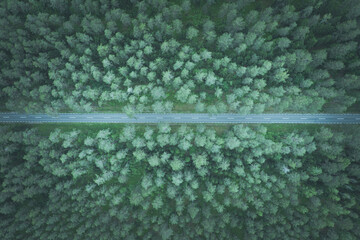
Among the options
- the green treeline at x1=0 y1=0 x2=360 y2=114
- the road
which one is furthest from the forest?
the road

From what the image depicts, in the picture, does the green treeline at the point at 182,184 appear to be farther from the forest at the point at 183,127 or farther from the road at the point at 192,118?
the road at the point at 192,118

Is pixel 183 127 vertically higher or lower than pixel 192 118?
lower

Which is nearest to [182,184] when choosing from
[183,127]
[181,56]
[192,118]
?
[183,127]

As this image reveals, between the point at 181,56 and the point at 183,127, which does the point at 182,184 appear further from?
the point at 181,56

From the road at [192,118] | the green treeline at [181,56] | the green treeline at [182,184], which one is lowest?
the green treeline at [182,184]

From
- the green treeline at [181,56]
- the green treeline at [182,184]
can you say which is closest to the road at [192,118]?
the green treeline at [181,56]

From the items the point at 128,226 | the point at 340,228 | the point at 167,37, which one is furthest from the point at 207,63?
the point at 340,228

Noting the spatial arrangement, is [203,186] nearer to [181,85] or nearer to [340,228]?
[181,85]
